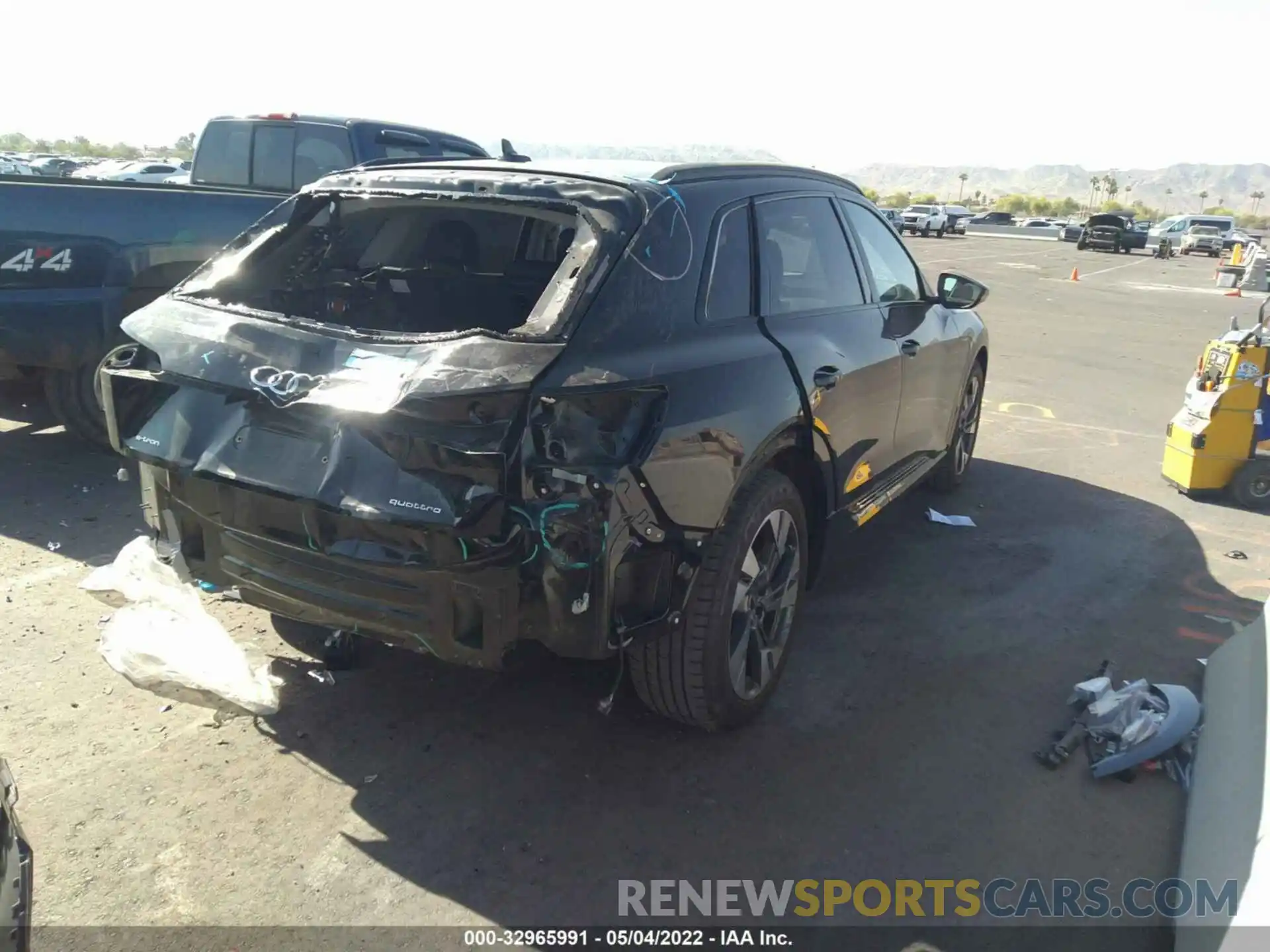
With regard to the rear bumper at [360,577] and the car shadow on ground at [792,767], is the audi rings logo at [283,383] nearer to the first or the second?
the rear bumper at [360,577]

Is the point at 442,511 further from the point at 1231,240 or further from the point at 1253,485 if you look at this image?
the point at 1231,240

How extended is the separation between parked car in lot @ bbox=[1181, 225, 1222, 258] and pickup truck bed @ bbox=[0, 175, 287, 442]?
149ft

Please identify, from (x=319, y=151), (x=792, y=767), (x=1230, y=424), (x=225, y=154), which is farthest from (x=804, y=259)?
(x=225, y=154)

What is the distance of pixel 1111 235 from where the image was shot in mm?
40219

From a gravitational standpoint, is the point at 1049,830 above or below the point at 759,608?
below

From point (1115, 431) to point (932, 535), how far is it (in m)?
3.70

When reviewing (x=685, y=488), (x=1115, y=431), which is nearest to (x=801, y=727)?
(x=685, y=488)

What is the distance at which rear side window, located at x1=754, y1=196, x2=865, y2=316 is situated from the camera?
369cm

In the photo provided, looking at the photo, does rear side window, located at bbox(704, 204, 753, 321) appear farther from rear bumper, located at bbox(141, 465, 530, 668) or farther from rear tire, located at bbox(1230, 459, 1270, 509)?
rear tire, located at bbox(1230, 459, 1270, 509)

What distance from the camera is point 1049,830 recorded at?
3078 mm

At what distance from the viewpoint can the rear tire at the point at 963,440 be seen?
601 centimetres

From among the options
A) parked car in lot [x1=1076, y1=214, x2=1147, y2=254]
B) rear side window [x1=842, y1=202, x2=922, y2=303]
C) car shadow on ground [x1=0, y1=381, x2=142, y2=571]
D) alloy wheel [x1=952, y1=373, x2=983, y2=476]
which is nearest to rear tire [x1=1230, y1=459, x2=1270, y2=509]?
alloy wheel [x1=952, y1=373, x2=983, y2=476]

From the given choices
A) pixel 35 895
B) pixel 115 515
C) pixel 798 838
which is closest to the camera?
pixel 35 895

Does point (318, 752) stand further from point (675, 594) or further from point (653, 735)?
point (675, 594)
